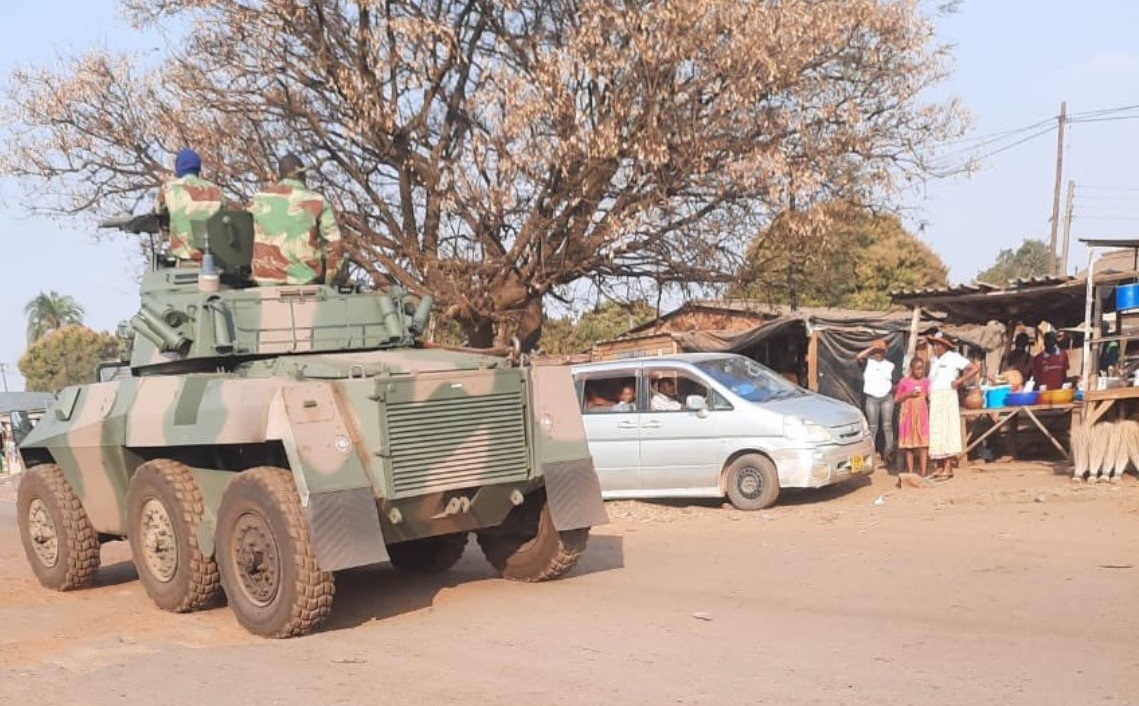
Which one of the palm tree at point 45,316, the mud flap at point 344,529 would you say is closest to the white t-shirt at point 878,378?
the mud flap at point 344,529

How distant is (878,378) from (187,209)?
368 inches

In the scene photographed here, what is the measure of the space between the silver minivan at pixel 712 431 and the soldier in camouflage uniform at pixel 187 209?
20.1ft

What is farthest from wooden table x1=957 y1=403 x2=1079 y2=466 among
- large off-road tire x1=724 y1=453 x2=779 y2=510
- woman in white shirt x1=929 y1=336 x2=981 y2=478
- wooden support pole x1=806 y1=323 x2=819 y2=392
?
wooden support pole x1=806 y1=323 x2=819 y2=392

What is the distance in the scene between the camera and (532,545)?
8.87 metres

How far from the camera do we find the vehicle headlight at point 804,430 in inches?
516

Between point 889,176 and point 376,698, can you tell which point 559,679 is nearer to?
point 376,698

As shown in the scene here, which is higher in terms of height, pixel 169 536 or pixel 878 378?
pixel 878 378

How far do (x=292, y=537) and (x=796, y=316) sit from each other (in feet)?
41.3

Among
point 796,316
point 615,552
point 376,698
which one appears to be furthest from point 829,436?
point 376,698

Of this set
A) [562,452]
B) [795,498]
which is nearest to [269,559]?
[562,452]

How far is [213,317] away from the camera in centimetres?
843

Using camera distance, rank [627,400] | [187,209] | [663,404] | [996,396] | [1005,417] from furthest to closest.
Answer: [996,396] → [1005,417] → [627,400] → [663,404] → [187,209]

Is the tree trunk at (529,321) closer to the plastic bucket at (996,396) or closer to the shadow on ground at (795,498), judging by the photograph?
the shadow on ground at (795,498)

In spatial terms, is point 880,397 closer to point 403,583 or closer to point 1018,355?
point 1018,355
